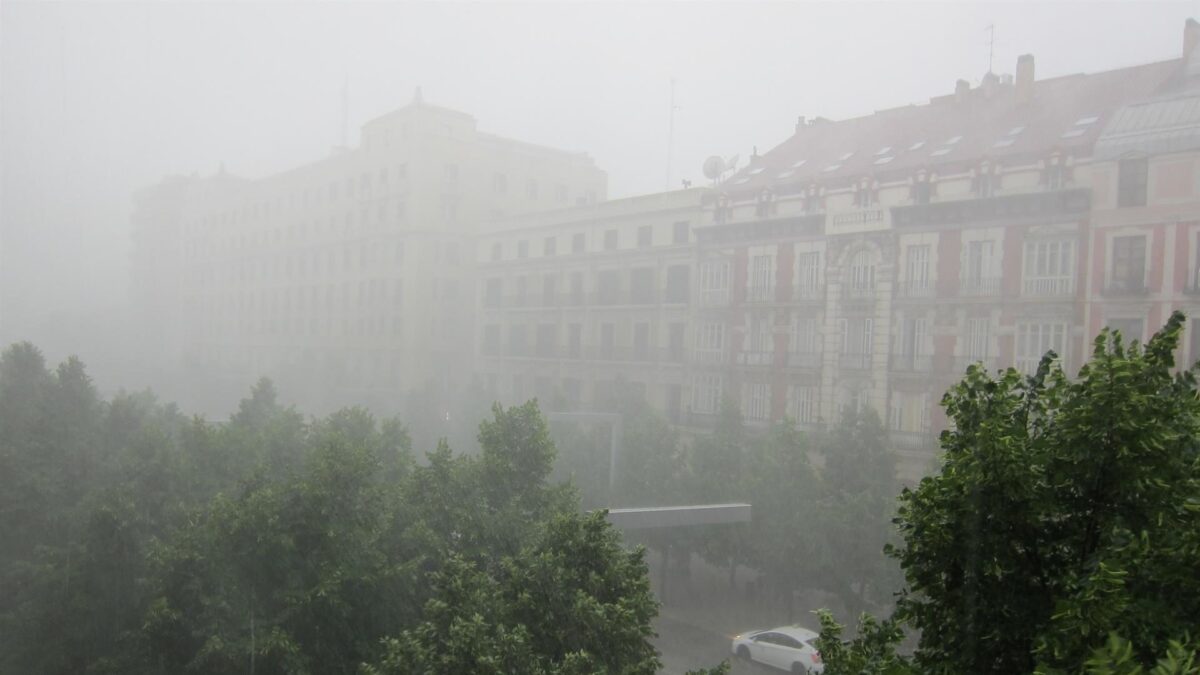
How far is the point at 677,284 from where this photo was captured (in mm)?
35875

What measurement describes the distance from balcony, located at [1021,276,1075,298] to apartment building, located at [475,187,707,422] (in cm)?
1343

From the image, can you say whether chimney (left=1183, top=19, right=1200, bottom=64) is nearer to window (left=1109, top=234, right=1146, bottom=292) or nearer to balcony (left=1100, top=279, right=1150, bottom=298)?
window (left=1109, top=234, right=1146, bottom=292)

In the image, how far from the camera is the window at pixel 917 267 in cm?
2675

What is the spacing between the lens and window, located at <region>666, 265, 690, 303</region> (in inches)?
1398

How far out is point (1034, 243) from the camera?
2417cm

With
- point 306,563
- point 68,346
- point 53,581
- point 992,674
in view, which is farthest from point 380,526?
point 68,346

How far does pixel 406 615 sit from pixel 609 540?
161 inches

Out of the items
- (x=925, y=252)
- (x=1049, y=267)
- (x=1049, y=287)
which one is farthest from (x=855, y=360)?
(x=1049, y=267)

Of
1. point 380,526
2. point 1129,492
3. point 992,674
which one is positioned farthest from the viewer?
point 380,526

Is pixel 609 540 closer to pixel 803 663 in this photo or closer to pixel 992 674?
pixel 992 674

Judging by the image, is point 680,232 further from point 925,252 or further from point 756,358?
point 925,252

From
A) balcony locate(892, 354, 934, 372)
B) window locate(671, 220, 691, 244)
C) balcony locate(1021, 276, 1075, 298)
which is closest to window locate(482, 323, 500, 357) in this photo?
window locate(671, 220, 691, 244)

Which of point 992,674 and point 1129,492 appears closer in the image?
point 1129,492

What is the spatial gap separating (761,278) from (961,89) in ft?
30.2
